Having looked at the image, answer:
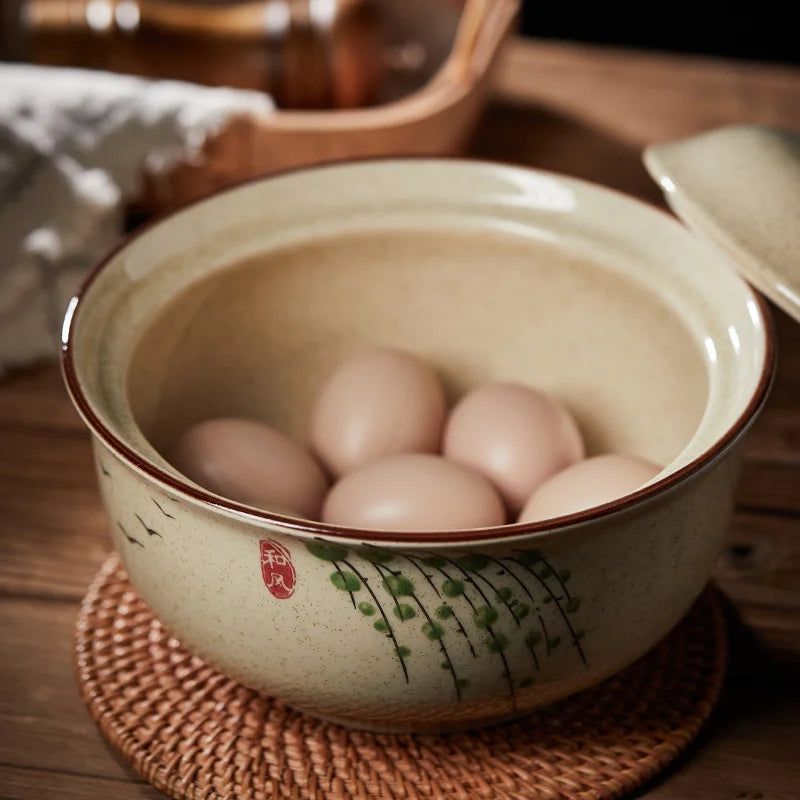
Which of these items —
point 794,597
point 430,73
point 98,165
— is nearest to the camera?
point 794,597

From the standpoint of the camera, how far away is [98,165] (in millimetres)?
900

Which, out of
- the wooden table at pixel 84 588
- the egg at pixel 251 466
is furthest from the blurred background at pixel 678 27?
the egg at pixel 251 466

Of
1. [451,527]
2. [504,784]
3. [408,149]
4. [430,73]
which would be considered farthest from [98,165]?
[504,784]

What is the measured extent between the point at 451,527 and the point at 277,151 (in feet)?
1.67

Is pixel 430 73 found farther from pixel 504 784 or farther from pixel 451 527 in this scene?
pixel 504 784

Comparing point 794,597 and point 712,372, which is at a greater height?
point 712,372

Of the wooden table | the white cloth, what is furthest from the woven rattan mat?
the white cloth

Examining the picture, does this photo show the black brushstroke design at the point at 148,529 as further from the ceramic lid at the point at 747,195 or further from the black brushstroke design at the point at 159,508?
the ceramic lid at the point at 747,195

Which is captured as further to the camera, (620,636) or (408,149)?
(408,149)

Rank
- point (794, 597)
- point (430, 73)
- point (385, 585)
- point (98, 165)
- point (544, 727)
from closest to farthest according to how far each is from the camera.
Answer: point (385, 585)
point (544, 727)
point (794, 597)
point (98, 165)
point (430, 73)

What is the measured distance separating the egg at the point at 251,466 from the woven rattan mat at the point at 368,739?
0.30 ft

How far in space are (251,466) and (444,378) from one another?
0.18 meters

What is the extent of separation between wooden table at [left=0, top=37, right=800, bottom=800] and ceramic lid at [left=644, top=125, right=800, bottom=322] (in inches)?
8.7

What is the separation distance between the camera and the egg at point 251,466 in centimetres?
58
